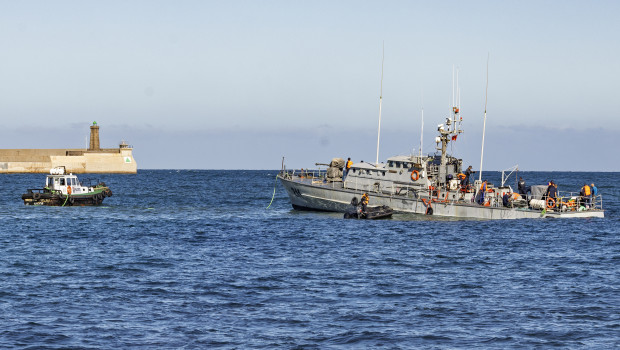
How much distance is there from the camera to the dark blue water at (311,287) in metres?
16.8

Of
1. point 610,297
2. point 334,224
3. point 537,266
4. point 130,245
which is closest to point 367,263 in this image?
point 537,266

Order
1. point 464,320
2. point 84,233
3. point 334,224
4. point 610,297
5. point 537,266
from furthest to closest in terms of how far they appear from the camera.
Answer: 1. point 334,224
2. point 84,233
3. point 537,266
4. point 610,297
5. point 464,320

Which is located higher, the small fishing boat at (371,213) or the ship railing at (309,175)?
the ship railing at (309,175)

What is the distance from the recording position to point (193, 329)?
17.2m

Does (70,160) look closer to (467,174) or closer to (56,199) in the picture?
(56,199)

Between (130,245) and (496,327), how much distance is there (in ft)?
70.0

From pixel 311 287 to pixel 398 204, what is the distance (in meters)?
26.8

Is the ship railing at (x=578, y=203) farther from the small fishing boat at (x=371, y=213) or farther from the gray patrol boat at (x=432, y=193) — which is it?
the small fishing boat at (x=371, y=213)

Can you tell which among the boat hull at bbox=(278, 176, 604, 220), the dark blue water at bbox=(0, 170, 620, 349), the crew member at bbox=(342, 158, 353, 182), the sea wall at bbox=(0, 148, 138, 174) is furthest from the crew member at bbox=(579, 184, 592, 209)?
the sea wall at bbox=(0, 148, 138, 174)

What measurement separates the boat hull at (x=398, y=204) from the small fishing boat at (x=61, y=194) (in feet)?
59.3

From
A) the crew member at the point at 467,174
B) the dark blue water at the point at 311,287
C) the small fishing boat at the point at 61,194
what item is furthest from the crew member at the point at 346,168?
the small fishing boat at the point at 61,194

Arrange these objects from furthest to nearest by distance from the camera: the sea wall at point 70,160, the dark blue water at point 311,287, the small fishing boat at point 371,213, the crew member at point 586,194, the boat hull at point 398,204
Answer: the sea wall at point 70,160, the small fishing boat at point 371,213, the crew member at point 586,194, the boat hull at point 398,204, the dark blue water at point 311,287

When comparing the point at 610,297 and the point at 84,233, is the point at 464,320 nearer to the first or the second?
the point at 610,297

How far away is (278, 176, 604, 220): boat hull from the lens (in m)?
46.6
